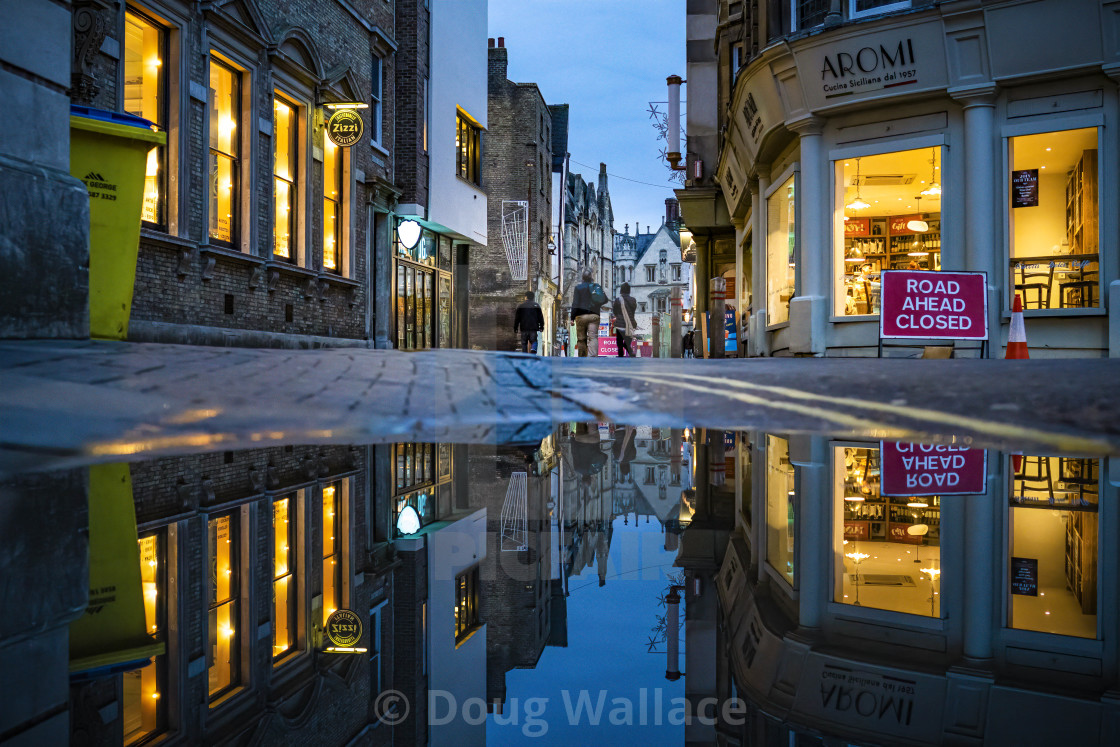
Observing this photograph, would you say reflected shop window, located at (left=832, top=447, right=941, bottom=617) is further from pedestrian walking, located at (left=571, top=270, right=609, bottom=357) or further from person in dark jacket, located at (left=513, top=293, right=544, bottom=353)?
person in dark jacket, located at (left=513, top=293, right=544, bottom=353)

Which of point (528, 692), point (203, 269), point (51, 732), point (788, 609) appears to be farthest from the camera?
point (203, 269)

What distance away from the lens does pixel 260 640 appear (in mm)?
1079

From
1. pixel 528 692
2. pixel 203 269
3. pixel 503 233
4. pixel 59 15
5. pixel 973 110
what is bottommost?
pixel 528 692

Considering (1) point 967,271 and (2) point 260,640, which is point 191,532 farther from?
(1) point 967,271

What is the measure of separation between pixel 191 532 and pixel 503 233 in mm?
37665

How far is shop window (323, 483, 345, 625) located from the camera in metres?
1.26

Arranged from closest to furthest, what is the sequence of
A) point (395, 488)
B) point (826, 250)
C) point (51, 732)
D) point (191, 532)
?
1. point (51, 732)
2. point (191, 532)
3. point (395, 488)
4. point (826, 250)

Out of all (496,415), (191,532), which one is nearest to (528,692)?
(191,532)

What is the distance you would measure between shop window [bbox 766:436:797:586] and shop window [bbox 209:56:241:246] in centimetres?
926

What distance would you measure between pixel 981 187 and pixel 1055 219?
1140 millimetres

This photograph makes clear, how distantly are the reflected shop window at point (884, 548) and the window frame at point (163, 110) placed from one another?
8720mm

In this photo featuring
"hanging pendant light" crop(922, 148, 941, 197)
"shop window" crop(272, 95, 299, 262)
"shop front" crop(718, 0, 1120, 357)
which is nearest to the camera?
"shop front" crop(718, 0, 1120, 357)

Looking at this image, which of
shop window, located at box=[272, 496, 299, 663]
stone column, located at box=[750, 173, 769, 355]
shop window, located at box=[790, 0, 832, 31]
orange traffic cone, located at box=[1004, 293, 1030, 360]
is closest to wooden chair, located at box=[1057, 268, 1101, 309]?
orange traffic cone, located at box=[1004, 293, 1030, 360]

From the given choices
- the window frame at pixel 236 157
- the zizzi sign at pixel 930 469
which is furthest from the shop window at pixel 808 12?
the zizzi sign at pixel 930 469
